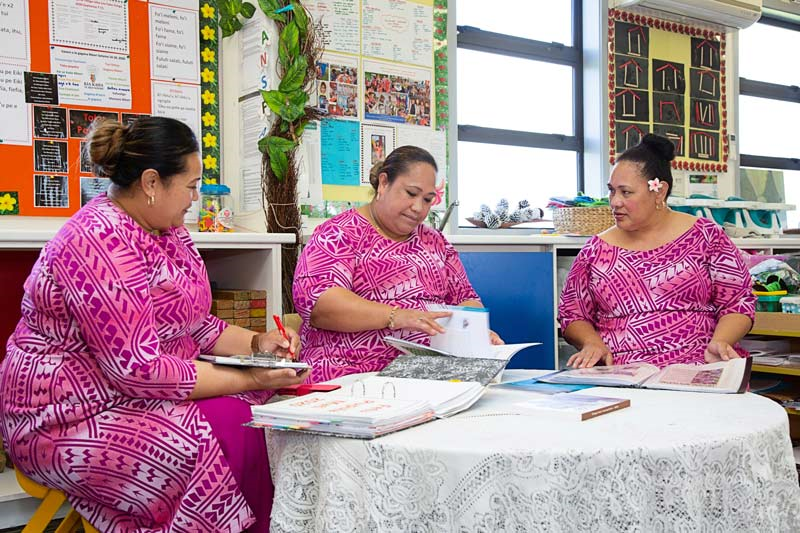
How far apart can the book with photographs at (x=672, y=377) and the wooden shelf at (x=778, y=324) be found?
137cm

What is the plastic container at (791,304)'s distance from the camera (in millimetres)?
3105

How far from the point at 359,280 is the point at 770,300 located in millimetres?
1857

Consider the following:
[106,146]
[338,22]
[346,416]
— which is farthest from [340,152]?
[346,416]

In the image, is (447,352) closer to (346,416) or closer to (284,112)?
(346,416)

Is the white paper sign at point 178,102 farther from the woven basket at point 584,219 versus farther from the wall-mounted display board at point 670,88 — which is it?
the wall-mounted display board at point 670,88

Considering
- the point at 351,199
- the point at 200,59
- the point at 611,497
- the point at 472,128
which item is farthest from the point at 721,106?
the point at 611,497

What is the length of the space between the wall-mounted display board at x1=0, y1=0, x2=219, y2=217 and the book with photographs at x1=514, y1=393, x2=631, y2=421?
6.18ft

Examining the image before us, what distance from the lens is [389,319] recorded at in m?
2.11

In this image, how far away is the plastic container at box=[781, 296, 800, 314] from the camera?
10.2 ft

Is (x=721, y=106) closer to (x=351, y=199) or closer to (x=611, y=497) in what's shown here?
(x=351, y=199)

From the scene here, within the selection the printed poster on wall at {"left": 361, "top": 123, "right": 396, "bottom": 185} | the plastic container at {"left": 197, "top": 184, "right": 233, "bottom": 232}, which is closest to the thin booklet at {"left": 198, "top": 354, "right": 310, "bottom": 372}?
the plastic container at {"left": 197, "top": 184, "right": 233, "bottom": 232}

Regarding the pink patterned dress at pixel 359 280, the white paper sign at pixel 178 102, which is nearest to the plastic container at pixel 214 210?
the white paper sign at pixel 178 102

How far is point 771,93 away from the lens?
5.23 metres

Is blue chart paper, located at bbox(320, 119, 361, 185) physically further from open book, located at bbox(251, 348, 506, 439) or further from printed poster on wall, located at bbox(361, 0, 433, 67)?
open book, located at bbox(251, 348, 506, 439)
